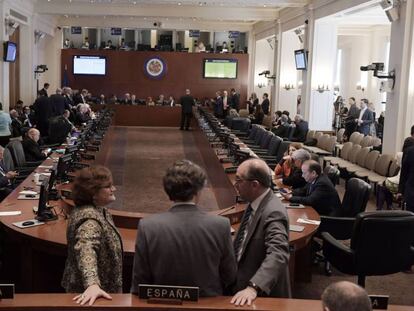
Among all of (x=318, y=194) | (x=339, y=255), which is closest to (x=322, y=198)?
(x=318, y=194)

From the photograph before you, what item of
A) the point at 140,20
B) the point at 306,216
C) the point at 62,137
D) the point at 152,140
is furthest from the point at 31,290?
the point at 140,20

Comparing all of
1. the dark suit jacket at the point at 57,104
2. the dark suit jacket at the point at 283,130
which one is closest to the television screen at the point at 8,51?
the dark suit jacket at the point at 57,104

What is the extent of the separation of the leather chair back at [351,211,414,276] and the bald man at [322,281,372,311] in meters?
2.59

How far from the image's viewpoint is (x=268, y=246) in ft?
9.80

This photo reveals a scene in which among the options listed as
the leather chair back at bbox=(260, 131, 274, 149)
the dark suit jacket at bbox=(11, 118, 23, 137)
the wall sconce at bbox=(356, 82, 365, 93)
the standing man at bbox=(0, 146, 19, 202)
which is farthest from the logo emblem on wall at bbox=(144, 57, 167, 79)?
the standing man at bbox=(0, 146, 19, 202)

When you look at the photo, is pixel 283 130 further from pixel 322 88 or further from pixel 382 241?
pixel 382 241

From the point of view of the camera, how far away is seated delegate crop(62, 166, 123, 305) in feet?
9.48

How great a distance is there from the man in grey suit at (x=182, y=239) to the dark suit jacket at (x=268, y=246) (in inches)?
11.4

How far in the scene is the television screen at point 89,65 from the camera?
2464 cm

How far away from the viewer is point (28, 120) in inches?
603

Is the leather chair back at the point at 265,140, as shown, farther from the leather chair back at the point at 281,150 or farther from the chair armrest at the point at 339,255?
the chair armrest at the point at 339,255

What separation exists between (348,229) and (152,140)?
42.7ft

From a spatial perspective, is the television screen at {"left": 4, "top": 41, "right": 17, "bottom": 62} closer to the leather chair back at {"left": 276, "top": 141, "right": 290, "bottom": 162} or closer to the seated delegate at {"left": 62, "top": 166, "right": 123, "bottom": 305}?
the leather chair back at {"left": 276, "top": 141, "right": 290, "bottom": 162}

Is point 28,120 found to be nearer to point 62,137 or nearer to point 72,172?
point 62,137
